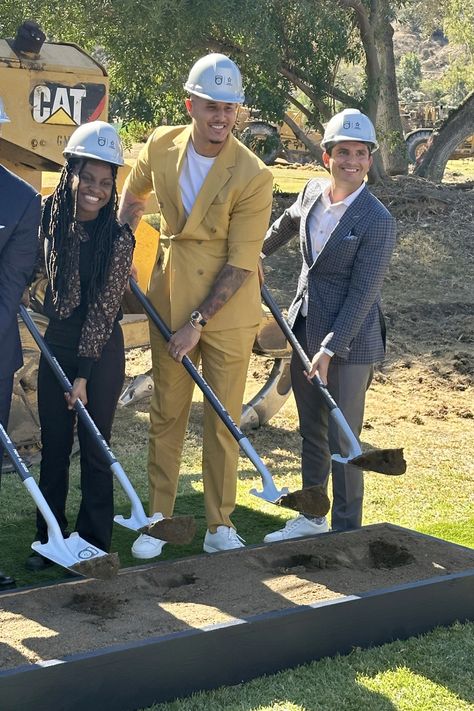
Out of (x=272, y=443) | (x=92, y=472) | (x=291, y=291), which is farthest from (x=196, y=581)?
(x=291, y=291)

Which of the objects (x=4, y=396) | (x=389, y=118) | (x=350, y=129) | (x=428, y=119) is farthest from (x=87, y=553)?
(x=428, y=119)

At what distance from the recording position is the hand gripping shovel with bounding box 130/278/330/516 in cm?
537

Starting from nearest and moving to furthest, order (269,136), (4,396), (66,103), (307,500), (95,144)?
(4,396), (95,144), (307,500), (66,103), (269,136)

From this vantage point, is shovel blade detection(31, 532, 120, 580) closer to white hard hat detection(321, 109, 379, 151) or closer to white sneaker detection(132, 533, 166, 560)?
white sneaker detection(132, 533, 166, 560)

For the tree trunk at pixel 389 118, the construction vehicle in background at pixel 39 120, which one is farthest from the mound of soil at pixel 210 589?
the tree trunk at pixel 389 118

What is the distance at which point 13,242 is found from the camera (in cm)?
491

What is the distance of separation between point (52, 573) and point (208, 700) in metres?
1.49

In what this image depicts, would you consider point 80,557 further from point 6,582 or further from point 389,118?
point 389,118

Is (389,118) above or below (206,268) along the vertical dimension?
above

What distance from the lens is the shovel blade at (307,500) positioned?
17.6ft

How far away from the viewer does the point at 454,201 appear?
16.9 m

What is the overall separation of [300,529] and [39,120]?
2.94m

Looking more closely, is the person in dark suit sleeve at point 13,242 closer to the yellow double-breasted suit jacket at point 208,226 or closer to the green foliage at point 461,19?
the yellow double-breasted suit jacket at point 208,226

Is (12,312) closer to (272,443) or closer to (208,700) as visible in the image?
(208,700)
